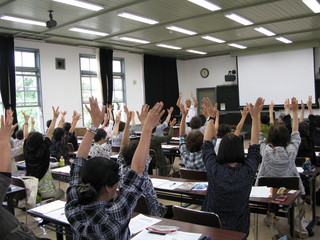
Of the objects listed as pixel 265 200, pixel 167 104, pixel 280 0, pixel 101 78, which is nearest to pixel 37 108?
pixel 101 78

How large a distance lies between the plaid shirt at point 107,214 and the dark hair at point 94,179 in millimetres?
43

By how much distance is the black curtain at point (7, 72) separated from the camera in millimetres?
8680

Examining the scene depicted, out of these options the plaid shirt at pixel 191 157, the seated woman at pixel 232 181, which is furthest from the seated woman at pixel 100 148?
the seated woman at pixel 232 181

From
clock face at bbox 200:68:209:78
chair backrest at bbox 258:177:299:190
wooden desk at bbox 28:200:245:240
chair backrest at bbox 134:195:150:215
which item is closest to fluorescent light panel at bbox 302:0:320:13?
chair backrest at bbox 258:177:299:190

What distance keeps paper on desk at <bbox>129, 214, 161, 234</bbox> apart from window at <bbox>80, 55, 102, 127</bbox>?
9085mm

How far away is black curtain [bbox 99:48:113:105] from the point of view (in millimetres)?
11219

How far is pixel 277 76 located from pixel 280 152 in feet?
33.4

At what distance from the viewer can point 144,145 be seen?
61.9 inches

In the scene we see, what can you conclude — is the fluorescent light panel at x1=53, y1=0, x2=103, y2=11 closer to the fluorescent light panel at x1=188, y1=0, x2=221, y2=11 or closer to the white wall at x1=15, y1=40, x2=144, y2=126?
the fluorescent light panel at x1=188, y1=0, x2=221, y2=11

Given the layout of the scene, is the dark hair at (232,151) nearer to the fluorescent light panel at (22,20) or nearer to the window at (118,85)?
the fluorescent light panel at (22,20)

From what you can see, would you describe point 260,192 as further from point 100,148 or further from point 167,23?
point 167,23

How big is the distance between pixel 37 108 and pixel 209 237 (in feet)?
29.8

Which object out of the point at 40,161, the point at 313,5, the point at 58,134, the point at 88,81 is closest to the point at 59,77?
the point at 88,81

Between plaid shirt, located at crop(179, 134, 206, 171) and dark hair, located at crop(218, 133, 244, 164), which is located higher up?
dark hair, located at crop(218, 133, 244, 164)
